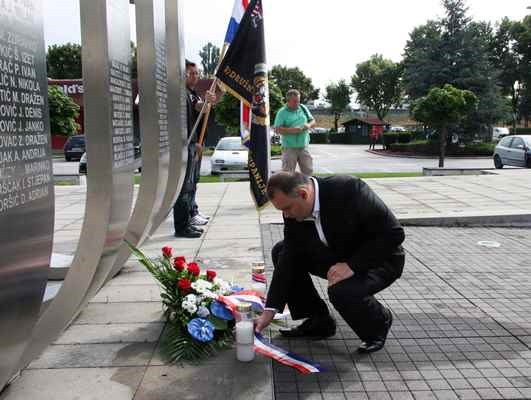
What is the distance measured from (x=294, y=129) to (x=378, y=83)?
204 feet

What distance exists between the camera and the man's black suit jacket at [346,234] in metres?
3.29

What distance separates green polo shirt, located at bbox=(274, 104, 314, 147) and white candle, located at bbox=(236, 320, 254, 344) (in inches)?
238

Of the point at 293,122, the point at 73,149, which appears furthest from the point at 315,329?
the point at 73,149

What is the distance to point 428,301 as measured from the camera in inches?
176

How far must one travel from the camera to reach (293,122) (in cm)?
897

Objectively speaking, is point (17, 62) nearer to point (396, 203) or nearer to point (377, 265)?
point (377, 265)

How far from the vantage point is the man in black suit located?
324 centimetres

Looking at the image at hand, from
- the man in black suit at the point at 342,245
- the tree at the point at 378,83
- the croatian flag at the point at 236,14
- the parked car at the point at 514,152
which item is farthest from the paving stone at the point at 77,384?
the tree at the point at 378,83

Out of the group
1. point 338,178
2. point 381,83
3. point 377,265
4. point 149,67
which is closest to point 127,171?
point 149,67

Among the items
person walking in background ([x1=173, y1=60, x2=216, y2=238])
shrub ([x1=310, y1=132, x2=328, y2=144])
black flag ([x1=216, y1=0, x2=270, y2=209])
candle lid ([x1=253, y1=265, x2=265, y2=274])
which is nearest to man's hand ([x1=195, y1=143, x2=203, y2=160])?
person walking in background ([x1=173, y1=60, x2=216, y2=238])

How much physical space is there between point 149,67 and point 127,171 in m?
1.16

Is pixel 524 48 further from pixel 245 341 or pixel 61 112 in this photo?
pixel 245 341

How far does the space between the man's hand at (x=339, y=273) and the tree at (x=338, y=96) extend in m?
70.3

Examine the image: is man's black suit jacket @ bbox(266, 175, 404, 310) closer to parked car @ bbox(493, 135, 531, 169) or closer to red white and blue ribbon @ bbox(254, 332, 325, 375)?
red white and blue ribbon @ bbox(254, 332, 325, 375)
